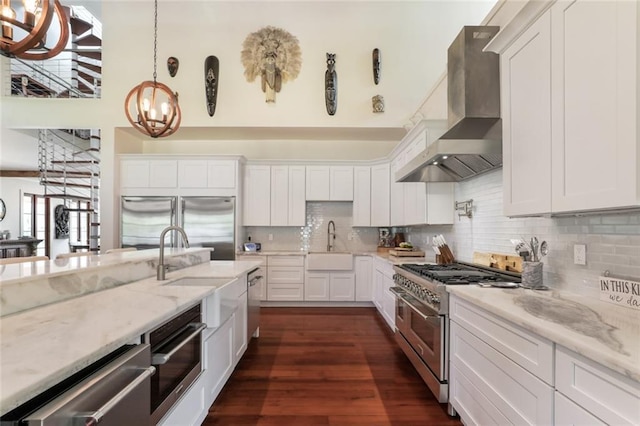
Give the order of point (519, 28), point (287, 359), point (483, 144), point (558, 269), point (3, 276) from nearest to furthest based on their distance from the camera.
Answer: point (3, 276) → point (519, 28) → point (558, 269) → point (483, 144) → point (287, 359)

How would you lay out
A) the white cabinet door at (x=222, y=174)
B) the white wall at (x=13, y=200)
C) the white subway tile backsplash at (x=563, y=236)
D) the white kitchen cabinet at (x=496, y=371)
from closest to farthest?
1. the white kitchen cabinet at (x=496, y=371)
2. the white subway tile backsplash at (x=563, y=236)
3. the white cabinet door at (x=222, y=174)
4. the white wall at (x=13, y=200)

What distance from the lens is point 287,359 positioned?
9.94 ft

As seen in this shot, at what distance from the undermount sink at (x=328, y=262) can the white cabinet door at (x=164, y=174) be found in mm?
2495

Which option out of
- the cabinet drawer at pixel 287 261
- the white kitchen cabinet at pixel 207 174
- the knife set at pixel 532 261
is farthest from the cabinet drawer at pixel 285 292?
Result: the knife set at pixel 532 261

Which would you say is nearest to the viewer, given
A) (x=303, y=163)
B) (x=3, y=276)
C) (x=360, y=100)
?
(x=3, y=276)

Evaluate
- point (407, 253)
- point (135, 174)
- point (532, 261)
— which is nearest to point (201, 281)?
point (532, 261)

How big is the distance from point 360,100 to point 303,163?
4.41ft

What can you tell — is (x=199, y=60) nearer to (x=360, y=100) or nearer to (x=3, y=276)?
(x=360, y=100)

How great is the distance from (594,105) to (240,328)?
2796mm

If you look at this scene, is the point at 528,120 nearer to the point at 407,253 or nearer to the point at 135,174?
the point at 407,253

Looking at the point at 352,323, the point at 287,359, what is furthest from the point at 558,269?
the point at 352,323

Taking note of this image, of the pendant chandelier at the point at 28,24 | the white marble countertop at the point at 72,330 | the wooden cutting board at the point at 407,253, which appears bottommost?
the wooden cutting board at the point at 407,253

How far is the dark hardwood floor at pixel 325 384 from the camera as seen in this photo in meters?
2.15

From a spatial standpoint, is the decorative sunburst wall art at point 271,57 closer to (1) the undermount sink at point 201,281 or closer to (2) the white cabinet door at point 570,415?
(1) the undermount sink at point 201,281
